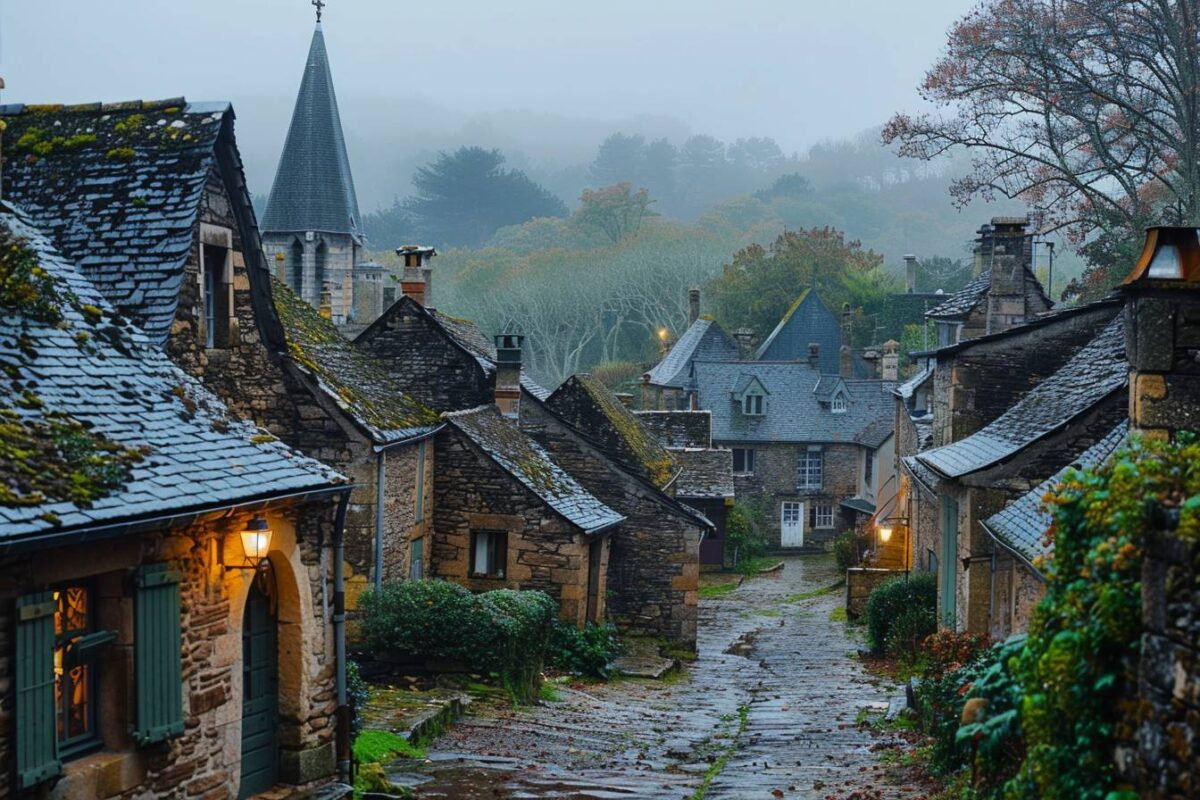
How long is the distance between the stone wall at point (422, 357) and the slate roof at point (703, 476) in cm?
1352

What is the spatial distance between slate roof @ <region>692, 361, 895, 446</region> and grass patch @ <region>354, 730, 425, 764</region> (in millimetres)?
36437

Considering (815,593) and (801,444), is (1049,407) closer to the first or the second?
(815,593)

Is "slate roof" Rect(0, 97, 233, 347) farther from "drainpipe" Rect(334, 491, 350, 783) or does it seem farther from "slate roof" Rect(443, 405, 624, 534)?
"slate roof" Rect(443, 405, 624, 534)

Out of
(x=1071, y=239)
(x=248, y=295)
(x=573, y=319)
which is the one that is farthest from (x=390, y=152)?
(x=248, y=295)

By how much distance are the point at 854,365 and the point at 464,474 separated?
38.6 meters

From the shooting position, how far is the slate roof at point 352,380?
18.8 metres

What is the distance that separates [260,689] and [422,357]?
1467 centimetres

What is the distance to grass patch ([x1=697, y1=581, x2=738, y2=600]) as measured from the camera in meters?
38.8

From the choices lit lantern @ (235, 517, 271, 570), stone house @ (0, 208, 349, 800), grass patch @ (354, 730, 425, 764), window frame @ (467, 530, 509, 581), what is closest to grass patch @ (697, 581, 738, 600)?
window frame @ (467, 530, 509, 581)

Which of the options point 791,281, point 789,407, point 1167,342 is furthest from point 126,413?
point 791,281

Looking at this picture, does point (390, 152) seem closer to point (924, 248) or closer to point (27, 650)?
point (924, 248)

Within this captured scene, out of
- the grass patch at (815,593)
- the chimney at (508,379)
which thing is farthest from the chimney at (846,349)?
the chimney at (508,379)

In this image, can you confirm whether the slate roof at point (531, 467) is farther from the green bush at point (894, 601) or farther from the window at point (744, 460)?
the window at point (744, 460)

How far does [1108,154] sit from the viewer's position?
2600cm
